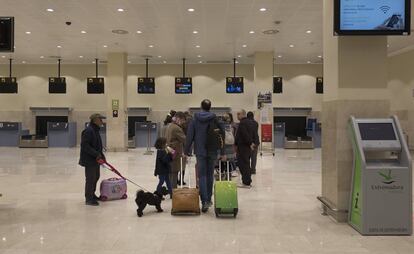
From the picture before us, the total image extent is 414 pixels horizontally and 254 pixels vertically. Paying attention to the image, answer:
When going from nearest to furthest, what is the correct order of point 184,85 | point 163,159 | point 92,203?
1. point 92,203
2. point 163,159
3. point 184,85

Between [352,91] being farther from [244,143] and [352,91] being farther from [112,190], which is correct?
[112,190]

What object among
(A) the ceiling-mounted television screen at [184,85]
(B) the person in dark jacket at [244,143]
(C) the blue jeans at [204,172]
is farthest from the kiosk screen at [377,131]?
(A) the ceiling-mounted television screen at [184,85]

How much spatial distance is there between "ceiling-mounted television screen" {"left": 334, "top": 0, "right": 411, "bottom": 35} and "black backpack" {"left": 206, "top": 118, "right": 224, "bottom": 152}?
2.30 metres

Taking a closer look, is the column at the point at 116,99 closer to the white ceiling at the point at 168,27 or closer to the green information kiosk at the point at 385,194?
the white ceiling at the point at 168,27

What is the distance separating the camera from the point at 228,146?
8.98m

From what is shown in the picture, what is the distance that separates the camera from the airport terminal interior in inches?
204

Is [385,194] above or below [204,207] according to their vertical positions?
Answer: above

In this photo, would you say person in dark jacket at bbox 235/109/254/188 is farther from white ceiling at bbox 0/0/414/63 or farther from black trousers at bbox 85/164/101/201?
white ceiling at bbox 0/0/414/63

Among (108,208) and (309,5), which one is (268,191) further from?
(309,5)

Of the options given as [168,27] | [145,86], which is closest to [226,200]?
[168,27]

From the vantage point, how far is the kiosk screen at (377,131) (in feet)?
17.6

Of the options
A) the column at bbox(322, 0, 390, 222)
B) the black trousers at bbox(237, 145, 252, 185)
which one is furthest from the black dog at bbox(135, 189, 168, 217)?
the black trousers at bbox(237, 145, 252, 185)

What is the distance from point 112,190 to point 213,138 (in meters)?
2.35

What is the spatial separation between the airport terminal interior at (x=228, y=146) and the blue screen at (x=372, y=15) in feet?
0.04
